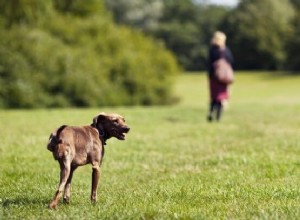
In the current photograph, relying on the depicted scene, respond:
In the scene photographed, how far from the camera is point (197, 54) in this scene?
106 m

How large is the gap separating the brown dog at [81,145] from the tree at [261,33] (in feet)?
Answer: 281

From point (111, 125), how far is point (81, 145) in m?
0.56

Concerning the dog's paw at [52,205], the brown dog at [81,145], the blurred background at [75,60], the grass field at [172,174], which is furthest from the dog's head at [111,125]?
the blurred background at [75,60]

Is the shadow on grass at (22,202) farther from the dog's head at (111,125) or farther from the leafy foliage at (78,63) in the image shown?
the leafy foliage at (78,63)

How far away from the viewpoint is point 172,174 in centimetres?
952

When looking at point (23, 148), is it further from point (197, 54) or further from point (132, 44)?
point (197, 54)

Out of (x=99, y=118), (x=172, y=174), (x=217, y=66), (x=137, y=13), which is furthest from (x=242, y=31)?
(x=99, y=118)

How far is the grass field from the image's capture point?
6.28 metres

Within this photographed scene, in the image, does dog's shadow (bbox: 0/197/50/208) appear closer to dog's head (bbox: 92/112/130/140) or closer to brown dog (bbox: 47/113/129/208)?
brown dog (bbox: 47/113/129/208)

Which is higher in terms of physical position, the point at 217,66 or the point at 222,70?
the point at 217,66

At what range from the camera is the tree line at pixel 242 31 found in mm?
89812

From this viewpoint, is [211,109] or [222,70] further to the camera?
[211,109]

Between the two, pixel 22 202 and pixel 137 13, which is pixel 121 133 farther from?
pixel 137 13

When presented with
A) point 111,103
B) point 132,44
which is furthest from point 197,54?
point 111,103
